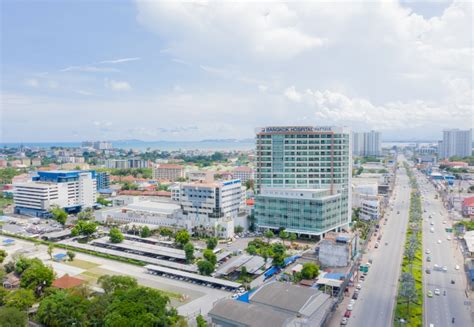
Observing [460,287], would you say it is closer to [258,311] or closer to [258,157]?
[258,311]

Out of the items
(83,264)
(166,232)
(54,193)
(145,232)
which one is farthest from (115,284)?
(54,193)

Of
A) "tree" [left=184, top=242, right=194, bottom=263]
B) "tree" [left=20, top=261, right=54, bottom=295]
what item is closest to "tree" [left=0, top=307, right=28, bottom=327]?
"tree" [left=20, top=261, right=54, bottom=295]

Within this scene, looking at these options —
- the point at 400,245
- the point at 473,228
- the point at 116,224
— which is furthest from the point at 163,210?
the point at 473,228

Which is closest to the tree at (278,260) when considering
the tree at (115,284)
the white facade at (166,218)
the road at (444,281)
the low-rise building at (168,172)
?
the road at (444,281)

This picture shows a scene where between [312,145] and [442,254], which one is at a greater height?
[312,145]

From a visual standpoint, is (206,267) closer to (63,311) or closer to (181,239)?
(181,239)

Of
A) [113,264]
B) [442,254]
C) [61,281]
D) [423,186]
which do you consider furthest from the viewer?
[423,186]

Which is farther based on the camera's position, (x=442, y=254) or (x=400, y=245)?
(x=400, y=245)
